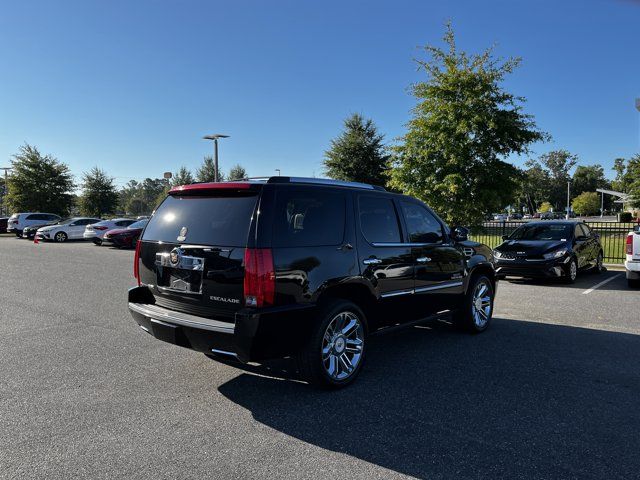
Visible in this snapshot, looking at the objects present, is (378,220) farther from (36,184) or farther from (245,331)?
(36,184)

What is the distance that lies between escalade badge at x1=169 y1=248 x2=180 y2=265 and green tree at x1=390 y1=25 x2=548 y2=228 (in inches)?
412

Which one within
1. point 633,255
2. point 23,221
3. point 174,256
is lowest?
point 633,255

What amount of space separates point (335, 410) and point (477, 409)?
1.15m

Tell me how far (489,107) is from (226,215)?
459 inches

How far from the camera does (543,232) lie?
12.2m

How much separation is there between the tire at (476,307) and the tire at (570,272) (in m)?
5.27

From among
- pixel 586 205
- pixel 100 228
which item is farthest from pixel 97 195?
pixel 586 205

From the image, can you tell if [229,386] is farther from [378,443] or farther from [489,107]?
[489,107]

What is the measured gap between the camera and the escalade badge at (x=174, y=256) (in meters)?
4.18

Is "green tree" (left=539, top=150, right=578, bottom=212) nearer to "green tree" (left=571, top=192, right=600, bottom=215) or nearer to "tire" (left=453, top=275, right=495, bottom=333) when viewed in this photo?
"green tree" (left=571, top=192, right=600, bottom=215)

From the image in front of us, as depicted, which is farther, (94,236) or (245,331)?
(94,236)

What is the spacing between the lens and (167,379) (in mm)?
4570

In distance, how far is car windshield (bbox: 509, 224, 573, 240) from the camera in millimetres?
11727

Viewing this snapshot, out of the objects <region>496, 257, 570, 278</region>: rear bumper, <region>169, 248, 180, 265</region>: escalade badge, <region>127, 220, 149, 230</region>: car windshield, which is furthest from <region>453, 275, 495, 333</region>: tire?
<region>127, 220, 149, 230</region>: car windshield
